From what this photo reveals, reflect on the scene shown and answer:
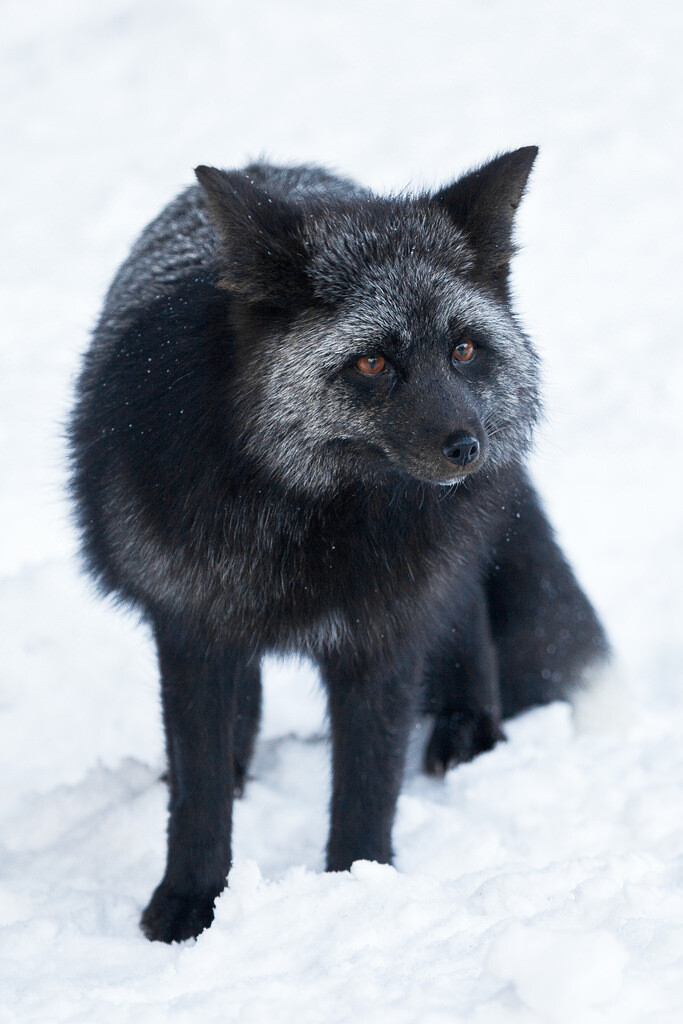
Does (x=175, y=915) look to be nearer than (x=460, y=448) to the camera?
No

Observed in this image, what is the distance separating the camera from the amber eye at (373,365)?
280 centimetres

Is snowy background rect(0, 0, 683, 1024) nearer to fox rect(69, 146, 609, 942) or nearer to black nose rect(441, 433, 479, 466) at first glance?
fox rect(69, 146, 609, 942)

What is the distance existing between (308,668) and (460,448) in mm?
1890

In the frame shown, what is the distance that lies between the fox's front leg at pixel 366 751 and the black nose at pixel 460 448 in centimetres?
85

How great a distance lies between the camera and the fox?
2811mm

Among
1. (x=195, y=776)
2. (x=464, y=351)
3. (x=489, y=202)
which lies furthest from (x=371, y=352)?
(x=195, y=776)

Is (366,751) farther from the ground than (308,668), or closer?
farther from the ground

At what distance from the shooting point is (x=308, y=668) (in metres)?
4.37

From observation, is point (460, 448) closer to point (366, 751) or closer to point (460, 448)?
point (460, 448)

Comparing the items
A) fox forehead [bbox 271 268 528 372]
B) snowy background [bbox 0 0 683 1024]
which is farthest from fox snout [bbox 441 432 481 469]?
snowy background [bbox 0 0 683 1024]

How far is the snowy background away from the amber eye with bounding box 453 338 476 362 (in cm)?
59

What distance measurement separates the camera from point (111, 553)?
334cm

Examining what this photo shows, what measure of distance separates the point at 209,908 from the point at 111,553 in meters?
1.06

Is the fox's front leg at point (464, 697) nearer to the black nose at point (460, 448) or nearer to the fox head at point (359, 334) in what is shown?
the fox head at point (359, 334)
